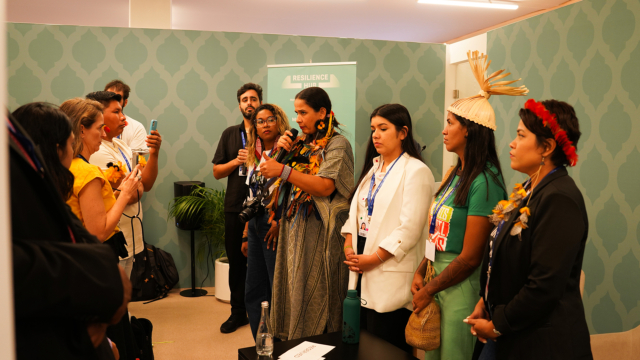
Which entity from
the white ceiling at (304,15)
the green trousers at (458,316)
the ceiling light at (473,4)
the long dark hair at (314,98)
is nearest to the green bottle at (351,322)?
the green trousers at (458,316)

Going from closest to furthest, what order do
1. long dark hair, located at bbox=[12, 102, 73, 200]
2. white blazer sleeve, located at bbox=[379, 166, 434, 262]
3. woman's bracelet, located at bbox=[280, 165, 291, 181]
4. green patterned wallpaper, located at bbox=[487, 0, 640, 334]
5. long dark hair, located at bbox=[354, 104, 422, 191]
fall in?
long dark hair, located at bbox=[12, 102, 73, 200], white blazer sleeve, located at bbox=[379, 166, 434, 262], long dark hair, located at bbox=[354, 104, 422, 191], woman's bracelet, located at bbox=[280, 165, 291, 181], green patterned wallpaper, located at bbox=[487, 0, 640, 334]

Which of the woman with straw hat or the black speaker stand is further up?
the woman with straw hat

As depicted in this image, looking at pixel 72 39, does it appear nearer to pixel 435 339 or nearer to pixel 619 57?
pixel 435 339

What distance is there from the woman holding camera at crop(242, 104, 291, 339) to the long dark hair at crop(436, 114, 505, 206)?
121 centimetres

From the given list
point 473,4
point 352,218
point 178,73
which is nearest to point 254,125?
point 352,218

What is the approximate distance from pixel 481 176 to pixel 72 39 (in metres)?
4.21

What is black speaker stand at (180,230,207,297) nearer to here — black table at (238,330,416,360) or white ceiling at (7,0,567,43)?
black table at (238,330,416,360)

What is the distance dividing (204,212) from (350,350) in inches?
113

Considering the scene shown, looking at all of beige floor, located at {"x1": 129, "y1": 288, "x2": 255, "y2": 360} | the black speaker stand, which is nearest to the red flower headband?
beige floor, located at {"x1": 129, "y1": 288, "x2": 255, "y2": 360}

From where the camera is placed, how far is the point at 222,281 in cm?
432

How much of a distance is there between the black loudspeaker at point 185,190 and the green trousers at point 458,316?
296 centimetres

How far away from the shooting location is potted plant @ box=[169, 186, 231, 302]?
14.2 ft

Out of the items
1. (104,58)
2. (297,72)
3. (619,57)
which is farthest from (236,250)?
(619,57)

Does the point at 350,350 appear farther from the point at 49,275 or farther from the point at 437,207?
the point at 49,275
